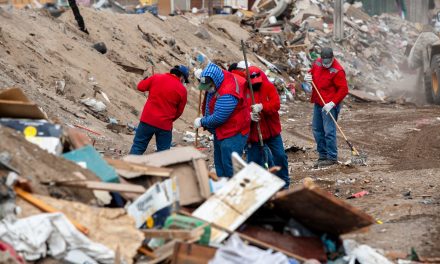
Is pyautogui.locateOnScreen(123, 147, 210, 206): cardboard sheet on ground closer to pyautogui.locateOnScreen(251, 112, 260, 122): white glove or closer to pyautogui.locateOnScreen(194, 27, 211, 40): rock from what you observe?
pyautogui.locateOnScreen(251, 112, 260, 122): white glove

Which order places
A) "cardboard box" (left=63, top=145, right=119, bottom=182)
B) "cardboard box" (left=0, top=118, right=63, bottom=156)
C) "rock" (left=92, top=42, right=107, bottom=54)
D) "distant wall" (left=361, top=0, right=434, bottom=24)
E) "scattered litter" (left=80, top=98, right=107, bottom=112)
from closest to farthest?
"cardboard box" (left=63, top=145, right=119, bottom=182) → "cardboard box" (left=0, top=118, right=63, bottom=156) → "scattered litter" (left=80, top=98, right=107, bottom=112) → "rock" (left=92, top=42, right=107, bottom=54) → "distant wall" (left=361, top=0, right=434, bottom=24)

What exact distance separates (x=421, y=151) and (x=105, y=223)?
9651mm

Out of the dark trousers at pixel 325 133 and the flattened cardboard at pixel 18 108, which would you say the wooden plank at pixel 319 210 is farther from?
the dark trousers at pixel 325 133

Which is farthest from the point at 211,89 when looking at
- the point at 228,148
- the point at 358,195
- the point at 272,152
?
the point at 358,195

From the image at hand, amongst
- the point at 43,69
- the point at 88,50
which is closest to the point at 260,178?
the point at 43,69

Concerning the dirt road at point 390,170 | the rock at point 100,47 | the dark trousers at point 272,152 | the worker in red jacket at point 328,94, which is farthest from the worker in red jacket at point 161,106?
the rock at point 100,47

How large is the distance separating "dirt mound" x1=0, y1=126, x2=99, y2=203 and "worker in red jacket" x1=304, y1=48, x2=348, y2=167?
6723mm

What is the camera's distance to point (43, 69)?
646 inches

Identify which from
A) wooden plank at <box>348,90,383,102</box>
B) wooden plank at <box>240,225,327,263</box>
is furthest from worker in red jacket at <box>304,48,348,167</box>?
wooden plank at <box>348,90,383,102</box>

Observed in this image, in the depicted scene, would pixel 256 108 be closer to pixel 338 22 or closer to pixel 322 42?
pixel 322 42

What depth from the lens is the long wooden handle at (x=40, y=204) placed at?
6.03 meters

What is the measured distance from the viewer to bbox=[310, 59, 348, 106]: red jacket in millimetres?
12938

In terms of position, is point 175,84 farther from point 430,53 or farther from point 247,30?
point 247,30

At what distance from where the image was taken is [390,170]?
12.8m
